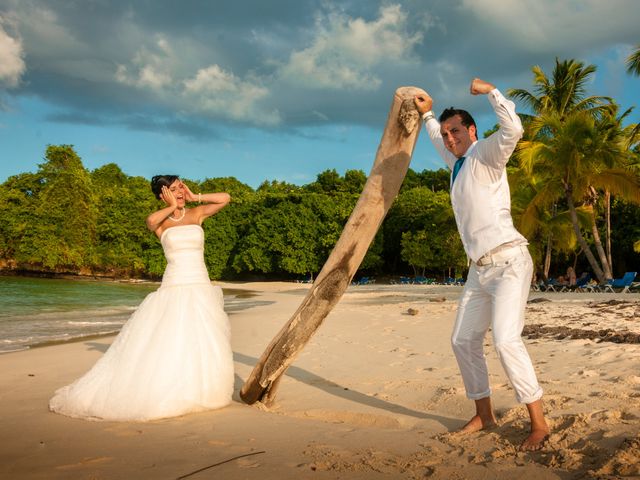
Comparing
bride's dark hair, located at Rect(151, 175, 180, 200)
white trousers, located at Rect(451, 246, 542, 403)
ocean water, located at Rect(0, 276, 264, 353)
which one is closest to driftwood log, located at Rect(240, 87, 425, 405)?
white trousers, located at Rect(451, 246, 542, 403)

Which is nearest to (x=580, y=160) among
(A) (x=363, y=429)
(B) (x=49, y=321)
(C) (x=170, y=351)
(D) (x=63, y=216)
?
(B) (x=49, y=321)

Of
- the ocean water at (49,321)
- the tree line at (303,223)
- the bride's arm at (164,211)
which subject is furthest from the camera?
the tree line at (303,223)

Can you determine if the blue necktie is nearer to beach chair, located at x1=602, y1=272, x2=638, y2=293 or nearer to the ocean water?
the ocean water

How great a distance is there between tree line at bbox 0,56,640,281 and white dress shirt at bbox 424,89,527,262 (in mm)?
20936

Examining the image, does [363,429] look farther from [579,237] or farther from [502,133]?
[579,237]

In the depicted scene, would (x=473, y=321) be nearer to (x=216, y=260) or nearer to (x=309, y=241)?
(x=309, y=241)

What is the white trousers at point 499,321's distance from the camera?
343cm

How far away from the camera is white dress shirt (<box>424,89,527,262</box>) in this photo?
3486mm

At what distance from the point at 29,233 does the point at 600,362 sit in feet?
180

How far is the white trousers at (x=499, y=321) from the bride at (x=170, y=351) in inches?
82.9

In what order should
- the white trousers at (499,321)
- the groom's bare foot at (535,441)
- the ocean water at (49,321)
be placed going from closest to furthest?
the groom's bare foot at (535,441) < the white trousers at (499,321) < the ocean water at (49,321)

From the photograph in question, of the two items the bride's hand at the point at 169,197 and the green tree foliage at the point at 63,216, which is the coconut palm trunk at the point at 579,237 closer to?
the bride's hand at the point at 169,197

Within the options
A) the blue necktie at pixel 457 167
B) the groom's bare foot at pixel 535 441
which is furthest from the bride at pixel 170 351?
the groom's bare foot at pixel 535 441

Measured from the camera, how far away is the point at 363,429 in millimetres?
3998
